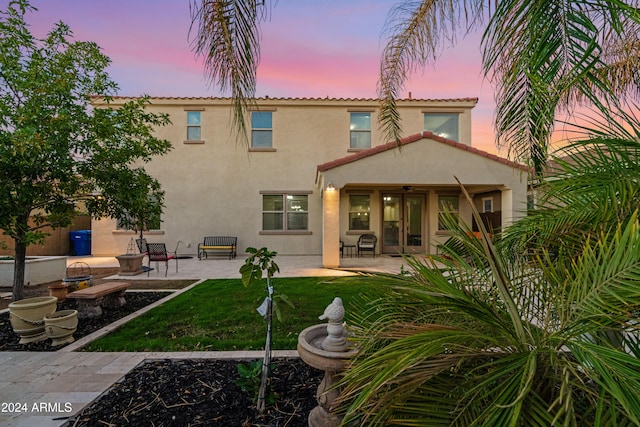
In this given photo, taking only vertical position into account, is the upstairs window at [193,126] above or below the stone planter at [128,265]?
above

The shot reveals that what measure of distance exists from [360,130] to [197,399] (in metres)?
11.9

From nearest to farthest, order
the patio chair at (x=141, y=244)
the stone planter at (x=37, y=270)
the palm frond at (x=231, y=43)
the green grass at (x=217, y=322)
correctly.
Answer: the palm frond at (x=231, y=43), the green grass at (x=217, y=322), the stone planter at (x=37, y=270), the patio chair at (x=141, y=244)

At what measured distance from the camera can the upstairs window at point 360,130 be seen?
42.4ft

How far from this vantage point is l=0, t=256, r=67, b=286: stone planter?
7.38m

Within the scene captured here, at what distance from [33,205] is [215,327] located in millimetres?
3217

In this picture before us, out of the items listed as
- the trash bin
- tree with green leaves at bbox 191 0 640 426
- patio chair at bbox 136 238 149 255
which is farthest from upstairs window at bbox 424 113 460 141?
the trash bin

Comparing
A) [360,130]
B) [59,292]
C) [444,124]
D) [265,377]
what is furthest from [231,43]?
[444,124]

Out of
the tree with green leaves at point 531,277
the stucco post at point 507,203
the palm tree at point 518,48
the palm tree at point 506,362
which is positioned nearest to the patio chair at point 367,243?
the stucco post at point 507,203

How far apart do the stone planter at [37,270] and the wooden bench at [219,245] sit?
439 cm

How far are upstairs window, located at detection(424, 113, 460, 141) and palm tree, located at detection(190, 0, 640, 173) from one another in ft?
35.2

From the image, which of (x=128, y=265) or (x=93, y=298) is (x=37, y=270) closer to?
(x=128, y=265)

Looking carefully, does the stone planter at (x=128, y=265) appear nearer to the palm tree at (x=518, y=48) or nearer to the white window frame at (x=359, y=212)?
the white window frame at (x=359, y=212)

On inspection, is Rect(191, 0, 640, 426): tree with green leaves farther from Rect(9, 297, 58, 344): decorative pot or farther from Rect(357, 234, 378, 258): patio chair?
Rect(357, 234, 378, 258): patio chair

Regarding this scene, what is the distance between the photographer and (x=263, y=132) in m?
12.8
